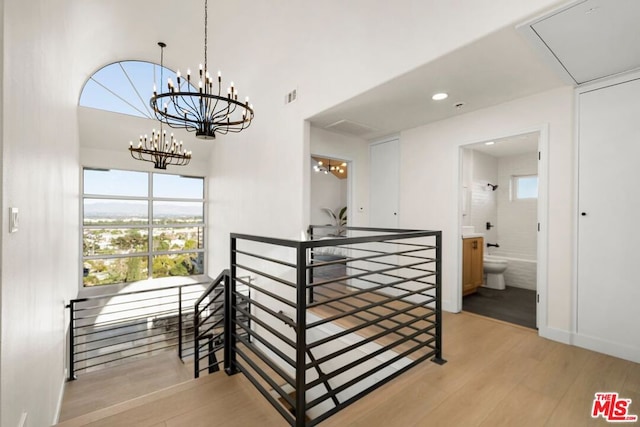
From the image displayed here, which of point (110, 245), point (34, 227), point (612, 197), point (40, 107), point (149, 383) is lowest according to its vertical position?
point (149, 383)

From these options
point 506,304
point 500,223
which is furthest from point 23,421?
point 500,223

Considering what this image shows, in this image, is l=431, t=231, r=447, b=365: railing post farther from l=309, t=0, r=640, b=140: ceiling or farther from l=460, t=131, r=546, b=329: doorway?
l=460, t=131, r=546, b=329: doorway

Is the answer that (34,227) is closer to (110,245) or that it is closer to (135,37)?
(135,37)

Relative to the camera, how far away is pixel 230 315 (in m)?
2.24

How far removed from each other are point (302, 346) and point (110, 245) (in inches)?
278

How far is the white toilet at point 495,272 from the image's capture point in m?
4.79

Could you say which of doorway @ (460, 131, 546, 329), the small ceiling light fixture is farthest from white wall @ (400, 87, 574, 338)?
the small ceiling light fixture

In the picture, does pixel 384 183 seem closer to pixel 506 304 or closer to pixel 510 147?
pixel 506 304

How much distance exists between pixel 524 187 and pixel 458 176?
3.17 m

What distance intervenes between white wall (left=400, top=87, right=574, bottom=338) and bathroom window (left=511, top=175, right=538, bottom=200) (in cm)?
310

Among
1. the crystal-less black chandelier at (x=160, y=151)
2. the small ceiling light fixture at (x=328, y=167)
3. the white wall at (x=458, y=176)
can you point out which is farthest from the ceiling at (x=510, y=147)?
the crystal-less black chandelier at (x=160, y=151)

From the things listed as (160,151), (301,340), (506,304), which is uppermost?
(160,151)

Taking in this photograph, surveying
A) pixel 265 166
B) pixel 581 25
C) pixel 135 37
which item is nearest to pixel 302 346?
pixel 581 25

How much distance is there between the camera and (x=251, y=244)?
5.43m
